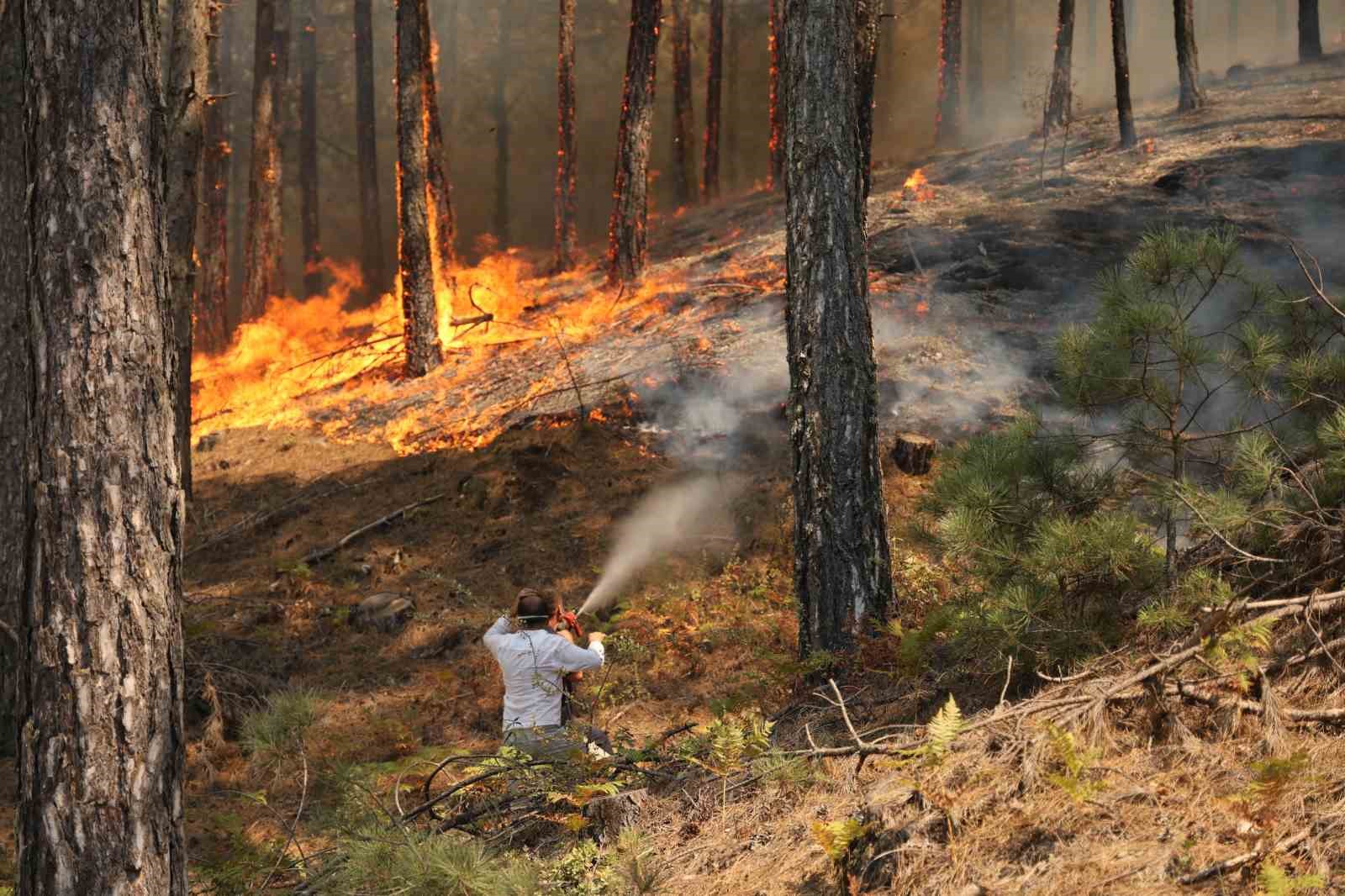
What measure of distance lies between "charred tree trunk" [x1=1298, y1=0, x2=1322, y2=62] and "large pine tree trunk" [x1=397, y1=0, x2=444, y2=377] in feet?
64.6

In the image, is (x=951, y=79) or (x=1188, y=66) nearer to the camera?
(x=1188, y=66)

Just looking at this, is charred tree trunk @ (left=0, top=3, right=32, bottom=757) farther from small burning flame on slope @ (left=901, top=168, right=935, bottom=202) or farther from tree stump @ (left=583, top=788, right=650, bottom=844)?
small burning flame on slope @ (left=901, top=168, right=935, bottom=202)

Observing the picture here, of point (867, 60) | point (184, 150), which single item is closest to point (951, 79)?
point (867, 60)

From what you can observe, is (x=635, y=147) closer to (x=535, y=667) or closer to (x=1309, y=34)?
(x=535, y=667)

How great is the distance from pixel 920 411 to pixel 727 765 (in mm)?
7178

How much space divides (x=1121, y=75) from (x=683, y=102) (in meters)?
12.7

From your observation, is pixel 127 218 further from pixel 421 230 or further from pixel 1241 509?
pixel 421 230

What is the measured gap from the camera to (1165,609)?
4.93 m

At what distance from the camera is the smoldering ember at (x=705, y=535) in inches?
173

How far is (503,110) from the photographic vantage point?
37.9 meters

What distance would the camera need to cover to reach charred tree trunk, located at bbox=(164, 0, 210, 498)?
1188cm

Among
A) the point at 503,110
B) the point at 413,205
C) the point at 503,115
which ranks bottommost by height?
the point at 413,205

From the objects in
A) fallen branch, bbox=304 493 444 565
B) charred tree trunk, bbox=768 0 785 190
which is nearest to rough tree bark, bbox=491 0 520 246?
charred tree trunk, bbox=768 0 785 190

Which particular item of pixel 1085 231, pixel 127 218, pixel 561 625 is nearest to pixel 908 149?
pixel 1085 231
